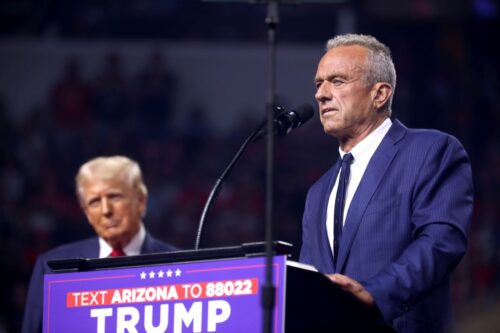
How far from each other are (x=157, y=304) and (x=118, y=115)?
8.28 metres

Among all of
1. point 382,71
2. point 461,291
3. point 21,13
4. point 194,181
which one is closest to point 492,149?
point 461,291

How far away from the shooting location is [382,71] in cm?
360

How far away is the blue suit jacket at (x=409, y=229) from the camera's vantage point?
122 inches

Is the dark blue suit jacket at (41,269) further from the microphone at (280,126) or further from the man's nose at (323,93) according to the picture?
the man's nose at (323,93)

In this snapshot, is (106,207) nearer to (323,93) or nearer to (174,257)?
(323,93)

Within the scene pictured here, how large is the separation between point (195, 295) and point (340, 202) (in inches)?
27.3

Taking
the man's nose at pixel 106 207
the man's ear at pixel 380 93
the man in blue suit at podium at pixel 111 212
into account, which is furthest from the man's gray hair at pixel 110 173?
the man's ear at pixel 380 93

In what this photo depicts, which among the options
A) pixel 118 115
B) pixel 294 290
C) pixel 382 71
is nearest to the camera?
pixel 294 290

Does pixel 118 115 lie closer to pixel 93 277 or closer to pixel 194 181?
pixel 194 181

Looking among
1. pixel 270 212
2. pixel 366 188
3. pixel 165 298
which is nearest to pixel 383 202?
pixel 366 188

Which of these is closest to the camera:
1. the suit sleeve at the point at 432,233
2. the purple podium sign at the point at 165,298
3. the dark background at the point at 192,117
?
the purple podium sign at the point at 165,298

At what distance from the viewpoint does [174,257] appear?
3027 mm

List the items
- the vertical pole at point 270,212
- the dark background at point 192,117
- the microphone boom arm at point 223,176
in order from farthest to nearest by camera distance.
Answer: the dark background at point 192,117
the microphone boom arm at point 223,176
the vertical pole at point 270,212

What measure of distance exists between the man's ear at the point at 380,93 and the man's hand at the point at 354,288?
779 millimetres
